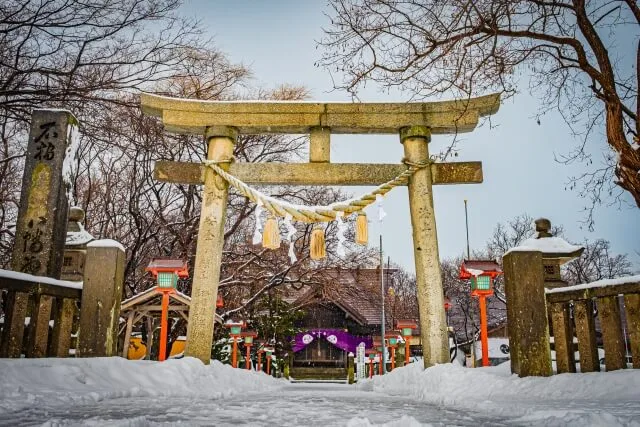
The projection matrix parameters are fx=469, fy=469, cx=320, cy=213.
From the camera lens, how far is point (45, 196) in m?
6.34

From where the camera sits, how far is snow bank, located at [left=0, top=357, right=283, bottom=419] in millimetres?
3473

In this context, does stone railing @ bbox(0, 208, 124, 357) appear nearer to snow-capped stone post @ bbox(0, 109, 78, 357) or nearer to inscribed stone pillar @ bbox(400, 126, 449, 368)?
snow-capped stone post @ bbox(0, 109, 78, 357)

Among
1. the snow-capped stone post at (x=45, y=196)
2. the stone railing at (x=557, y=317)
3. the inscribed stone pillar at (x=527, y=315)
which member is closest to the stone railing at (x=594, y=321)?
the stone railing at (x=557, y=317)

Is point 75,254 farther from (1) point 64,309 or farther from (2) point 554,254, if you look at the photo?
(2) point 554,254

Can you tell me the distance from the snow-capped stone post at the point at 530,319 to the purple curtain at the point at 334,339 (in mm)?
23034

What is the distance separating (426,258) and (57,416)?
6127 mm

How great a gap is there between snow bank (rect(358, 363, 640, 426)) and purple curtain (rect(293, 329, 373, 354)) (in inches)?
847

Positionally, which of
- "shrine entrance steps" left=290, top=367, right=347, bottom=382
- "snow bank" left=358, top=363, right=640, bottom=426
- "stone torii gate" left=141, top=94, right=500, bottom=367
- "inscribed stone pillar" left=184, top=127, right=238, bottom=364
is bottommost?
"shrine entrance steps" left=290, top=367, right=347, bottom=382

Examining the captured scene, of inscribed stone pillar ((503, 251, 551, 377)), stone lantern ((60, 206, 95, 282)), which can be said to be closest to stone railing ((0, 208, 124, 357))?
A: stone lantern ((60, 206, 95, 282))

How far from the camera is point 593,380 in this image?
4645 mm

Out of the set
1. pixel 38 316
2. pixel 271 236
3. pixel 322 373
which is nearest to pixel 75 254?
pixel 271 236

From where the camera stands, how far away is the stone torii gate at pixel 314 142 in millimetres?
8180

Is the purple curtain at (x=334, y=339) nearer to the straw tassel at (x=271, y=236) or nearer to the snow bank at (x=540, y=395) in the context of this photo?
the straw tassel at (x=271, y=236)

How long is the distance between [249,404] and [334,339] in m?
23.9
